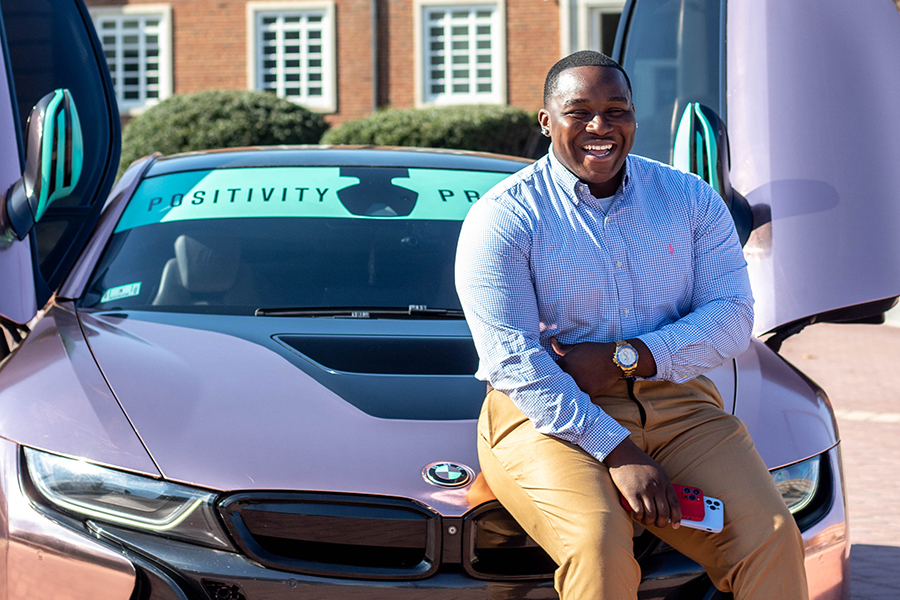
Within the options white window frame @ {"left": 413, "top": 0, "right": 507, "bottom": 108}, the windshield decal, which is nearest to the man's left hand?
the windshield decal

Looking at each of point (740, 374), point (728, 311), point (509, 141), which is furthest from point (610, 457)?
point (509, 141)

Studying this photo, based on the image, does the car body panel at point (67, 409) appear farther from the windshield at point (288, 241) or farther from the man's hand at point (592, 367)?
the man's hand at point (592, 367)

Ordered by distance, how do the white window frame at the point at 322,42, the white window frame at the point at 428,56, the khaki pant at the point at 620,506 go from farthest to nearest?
1. the white window frame at the point at 322,42
2. the white window frame at the point at 428,56
3. the khaki pant at the point at 620,506

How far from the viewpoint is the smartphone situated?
1.93 metres

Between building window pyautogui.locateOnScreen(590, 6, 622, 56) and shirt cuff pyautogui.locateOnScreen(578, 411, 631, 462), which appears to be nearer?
shirt cuff pyautogui.locateOnScreen(578, 411, 631, 462)

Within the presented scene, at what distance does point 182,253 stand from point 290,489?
137 cm

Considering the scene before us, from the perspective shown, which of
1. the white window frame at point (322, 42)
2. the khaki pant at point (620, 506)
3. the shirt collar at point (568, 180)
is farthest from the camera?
the white window frame at point (322, 42)

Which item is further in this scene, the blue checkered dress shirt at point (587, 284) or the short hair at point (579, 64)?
the short hair at point (579, 64)

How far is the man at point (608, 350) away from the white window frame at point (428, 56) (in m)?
20.4

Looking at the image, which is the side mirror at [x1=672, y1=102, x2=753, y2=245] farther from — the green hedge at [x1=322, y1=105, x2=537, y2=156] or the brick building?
the brick building

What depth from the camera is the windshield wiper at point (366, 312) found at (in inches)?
113

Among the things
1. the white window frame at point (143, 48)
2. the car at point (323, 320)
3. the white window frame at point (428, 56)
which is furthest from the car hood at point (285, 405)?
the white window frame at point (143, 48)

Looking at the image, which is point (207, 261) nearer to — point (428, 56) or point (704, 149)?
point (704, 149)

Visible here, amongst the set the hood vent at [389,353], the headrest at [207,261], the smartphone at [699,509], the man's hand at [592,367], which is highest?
the headrest at [207,261]
